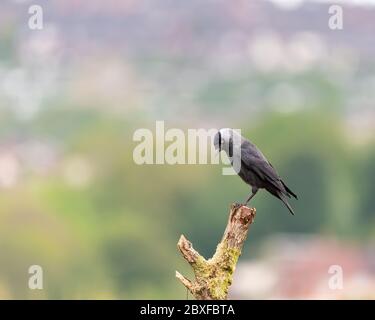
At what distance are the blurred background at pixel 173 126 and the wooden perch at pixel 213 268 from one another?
35.6 m

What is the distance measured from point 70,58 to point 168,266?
6943cm

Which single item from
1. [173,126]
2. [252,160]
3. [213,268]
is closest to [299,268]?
[173,126]

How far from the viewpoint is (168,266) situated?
78312 millimetres

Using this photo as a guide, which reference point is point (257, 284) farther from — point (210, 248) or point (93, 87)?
point (93, 87)

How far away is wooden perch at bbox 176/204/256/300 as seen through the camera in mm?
13734

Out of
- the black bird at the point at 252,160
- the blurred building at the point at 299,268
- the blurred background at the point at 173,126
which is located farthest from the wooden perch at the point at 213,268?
the blurred building at the point at 299,268

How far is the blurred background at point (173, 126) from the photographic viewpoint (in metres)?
80.2

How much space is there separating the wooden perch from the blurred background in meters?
35.6

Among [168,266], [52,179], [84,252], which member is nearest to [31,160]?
[52,179]

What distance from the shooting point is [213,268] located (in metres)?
13.8

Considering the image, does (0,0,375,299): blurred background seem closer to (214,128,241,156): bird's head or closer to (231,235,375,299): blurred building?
(231,235,375,299): blurred building

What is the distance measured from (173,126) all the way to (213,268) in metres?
95.8

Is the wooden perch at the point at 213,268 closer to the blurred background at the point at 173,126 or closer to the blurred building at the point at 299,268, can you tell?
the blurred background at the point at 173,126

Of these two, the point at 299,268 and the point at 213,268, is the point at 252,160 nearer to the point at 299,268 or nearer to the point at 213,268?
the point at 213,268
